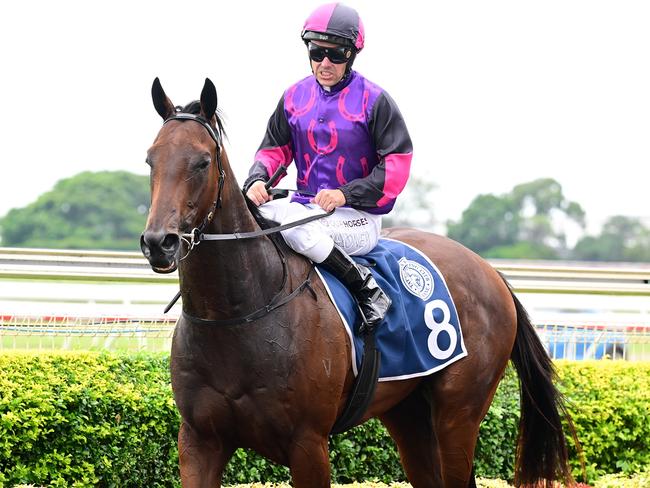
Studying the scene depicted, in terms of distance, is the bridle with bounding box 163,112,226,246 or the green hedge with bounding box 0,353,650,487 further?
the green hedge with bounding box 0,353,650,487

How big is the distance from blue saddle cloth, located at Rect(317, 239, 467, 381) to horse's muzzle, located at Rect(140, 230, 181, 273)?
3.86ft

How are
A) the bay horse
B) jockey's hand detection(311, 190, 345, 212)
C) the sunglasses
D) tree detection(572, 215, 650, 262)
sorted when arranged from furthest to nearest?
tree detection(572, 215, 650, 262)
the sunglasses
jockey's hand detection(311, 190, 345, 212)
the bay horse

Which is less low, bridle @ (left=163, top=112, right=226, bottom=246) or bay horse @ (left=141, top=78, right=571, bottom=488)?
bridle @ (left=163, top=112, right=226, bottom=246)

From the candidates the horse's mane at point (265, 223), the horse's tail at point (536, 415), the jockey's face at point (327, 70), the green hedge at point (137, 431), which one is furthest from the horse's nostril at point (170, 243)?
the horse's tail at point (536, 415)

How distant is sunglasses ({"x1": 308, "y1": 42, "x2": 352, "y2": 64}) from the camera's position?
479 cm

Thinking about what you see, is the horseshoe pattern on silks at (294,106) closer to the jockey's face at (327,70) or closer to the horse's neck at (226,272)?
the jockey's face at (327,70)

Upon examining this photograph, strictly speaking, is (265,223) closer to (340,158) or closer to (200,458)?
(340,158)

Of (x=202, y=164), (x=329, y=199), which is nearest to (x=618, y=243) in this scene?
(x=329, y=199)

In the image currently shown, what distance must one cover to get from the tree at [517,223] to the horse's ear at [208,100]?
193 feet

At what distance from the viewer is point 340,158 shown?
15.9 feet

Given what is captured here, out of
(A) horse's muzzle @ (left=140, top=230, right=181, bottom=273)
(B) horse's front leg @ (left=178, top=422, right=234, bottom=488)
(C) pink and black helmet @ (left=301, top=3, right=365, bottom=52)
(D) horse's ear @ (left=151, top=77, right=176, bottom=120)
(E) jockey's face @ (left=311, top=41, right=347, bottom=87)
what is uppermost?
(C) pink and black helmet @ (left=301, top=3, right=365, bottom=52)

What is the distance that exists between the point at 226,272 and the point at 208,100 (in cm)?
67

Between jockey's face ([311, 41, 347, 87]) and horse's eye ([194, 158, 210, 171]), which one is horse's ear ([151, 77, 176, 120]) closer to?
horse's eye ([194, 158, 210, 171])

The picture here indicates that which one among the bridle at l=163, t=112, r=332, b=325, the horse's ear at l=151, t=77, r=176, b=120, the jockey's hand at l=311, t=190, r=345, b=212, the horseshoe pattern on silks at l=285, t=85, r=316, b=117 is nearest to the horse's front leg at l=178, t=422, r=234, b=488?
the bridle at l=163, t=112, r=332, b=325
